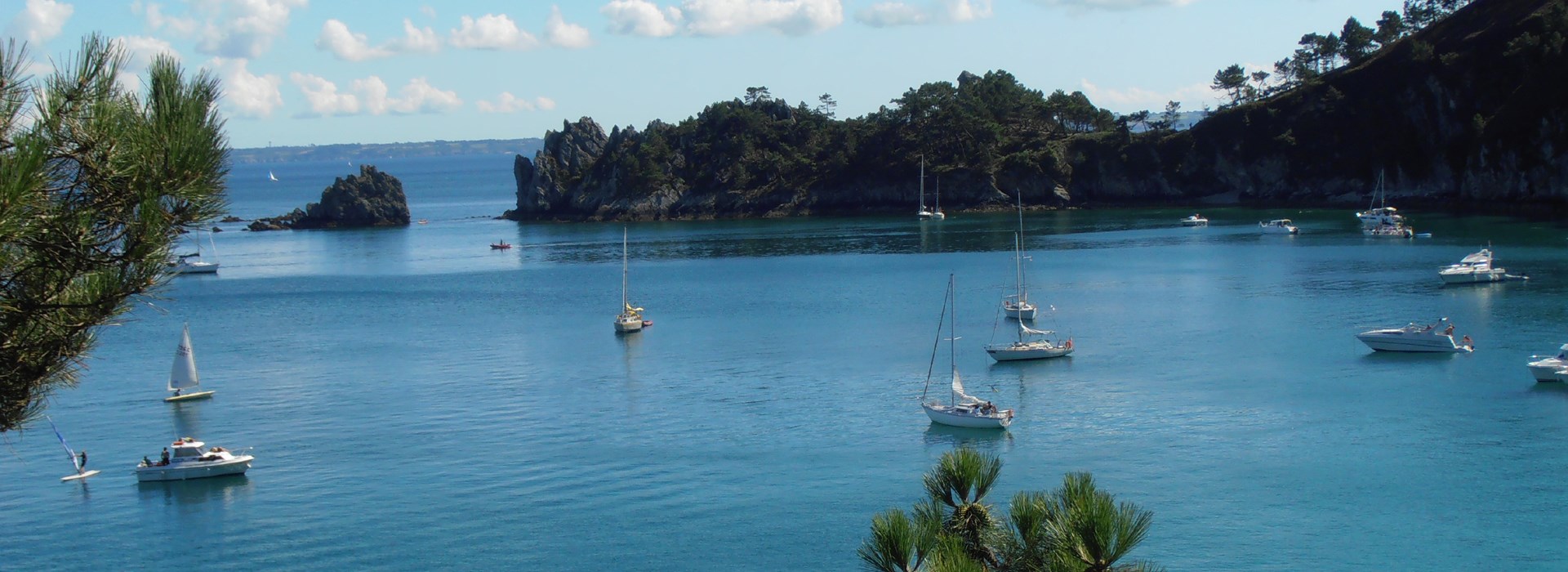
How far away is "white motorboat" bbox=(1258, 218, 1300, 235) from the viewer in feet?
314

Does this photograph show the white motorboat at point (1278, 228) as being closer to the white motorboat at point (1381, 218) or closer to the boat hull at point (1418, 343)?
the white motorboat at point (1381, 218)

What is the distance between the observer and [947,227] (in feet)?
379

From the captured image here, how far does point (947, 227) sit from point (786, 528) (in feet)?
291

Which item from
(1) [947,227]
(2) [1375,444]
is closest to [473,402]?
(2) [1375,444]

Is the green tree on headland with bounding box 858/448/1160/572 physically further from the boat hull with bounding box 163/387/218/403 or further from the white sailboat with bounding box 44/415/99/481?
the boat hull with bounding box 163/387/218/403

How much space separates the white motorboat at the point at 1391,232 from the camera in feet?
286

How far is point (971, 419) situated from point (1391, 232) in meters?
63.3

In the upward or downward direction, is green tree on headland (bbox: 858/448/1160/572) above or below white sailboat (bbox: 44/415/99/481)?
above

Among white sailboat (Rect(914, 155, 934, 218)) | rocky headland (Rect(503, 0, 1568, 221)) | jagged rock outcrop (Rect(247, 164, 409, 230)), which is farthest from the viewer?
jagged rock outcrop (Rect(247, 164, 409, 230))

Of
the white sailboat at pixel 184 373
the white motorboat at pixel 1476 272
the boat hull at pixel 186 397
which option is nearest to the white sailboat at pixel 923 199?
the white motorboat at pixel 1476 272

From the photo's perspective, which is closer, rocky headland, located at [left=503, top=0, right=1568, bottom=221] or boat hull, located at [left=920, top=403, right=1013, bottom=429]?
boat hull, located at [left=920, top=403, right=1013, bottom=429]

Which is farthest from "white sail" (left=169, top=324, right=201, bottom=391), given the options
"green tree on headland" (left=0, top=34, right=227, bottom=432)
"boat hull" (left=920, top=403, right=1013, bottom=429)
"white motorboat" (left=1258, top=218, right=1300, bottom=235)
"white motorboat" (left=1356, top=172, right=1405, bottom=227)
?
"white motorboat" (left=1356, top=172, right=1405, bottom=227)

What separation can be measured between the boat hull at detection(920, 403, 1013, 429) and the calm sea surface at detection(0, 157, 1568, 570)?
0.48 m

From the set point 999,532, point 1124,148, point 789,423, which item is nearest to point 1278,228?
point 1124,148
